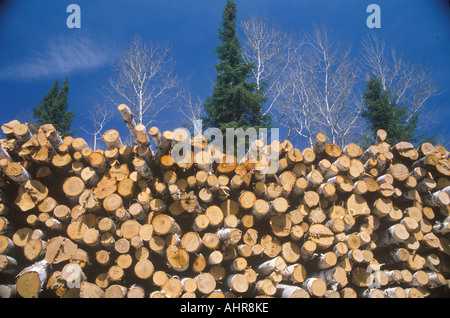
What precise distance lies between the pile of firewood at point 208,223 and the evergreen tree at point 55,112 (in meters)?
13.2

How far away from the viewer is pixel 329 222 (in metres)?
3.22

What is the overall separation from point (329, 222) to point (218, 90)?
323 inches

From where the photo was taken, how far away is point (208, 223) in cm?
304

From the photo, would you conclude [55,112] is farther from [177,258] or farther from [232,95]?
[177,258]

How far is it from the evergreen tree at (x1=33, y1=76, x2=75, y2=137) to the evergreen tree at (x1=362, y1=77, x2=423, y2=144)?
648 inches

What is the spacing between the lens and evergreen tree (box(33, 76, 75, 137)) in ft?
47.8

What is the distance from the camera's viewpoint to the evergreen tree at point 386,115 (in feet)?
35.0

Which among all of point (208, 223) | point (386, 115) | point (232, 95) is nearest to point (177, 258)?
point (208, 223)

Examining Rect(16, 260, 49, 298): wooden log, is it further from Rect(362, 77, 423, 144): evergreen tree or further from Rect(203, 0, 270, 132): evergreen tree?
Rect(362, 77, 423, 144): evergreen tree

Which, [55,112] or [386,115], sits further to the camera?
[55,112]

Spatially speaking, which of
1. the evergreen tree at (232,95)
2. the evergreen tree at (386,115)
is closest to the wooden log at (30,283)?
the evergreen tree at (232,95)

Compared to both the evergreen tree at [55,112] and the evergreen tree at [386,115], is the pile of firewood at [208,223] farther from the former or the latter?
the evergreen tree at [55,112]

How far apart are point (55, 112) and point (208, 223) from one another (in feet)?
53.0

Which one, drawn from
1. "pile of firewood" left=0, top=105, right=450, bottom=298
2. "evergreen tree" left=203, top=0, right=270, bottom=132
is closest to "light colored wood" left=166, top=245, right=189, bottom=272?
"pile of firewood" left=0, top=105, right=450, bottom=298
